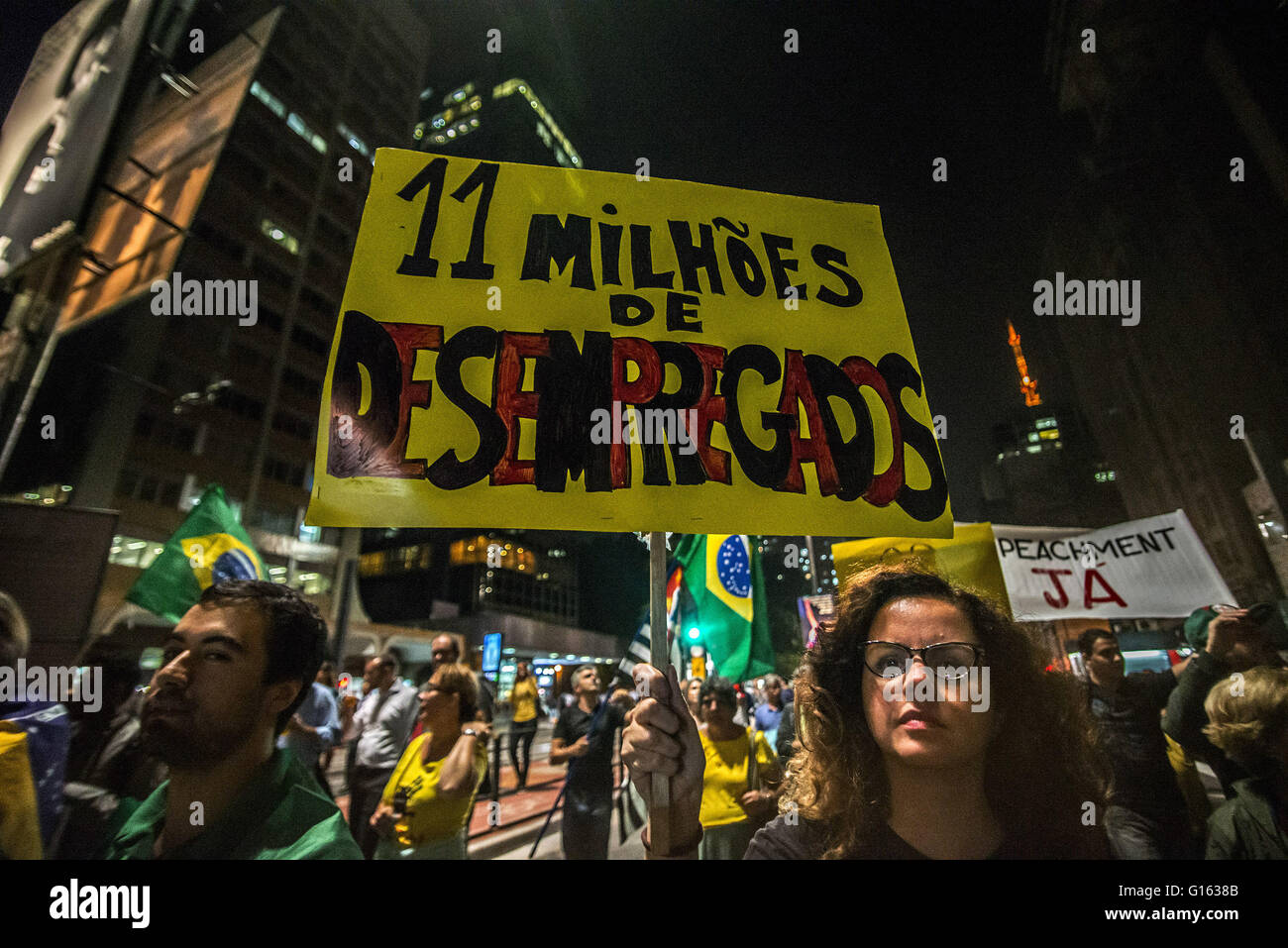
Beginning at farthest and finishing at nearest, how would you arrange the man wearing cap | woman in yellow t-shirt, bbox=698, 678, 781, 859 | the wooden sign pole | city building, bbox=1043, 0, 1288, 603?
city building, bbox=1043, 0, 1288, 603, woman in yellow t-shirt, bbox=698, 678, 781, 859, the man wearing cap, the wooden sign pole

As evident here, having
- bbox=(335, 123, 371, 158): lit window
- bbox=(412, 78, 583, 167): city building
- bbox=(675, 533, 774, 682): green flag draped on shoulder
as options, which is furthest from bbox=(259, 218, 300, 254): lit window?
bbox=(675, 533, 774, 682): green flag draped on shoulder

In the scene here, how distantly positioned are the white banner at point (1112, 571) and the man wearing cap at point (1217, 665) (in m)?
0.79

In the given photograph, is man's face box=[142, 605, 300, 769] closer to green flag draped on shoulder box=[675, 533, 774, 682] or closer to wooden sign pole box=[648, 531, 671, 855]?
wooden sign pole box=[648, 531, 671, 855]

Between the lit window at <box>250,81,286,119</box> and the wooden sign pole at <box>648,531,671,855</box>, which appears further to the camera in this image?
the lit window at <box>250,81,286,119</box>

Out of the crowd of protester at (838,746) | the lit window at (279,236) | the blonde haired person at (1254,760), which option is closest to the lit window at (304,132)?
the lit window at (279,236)

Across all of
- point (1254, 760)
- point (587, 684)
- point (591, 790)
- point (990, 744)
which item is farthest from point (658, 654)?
point (587, 684)

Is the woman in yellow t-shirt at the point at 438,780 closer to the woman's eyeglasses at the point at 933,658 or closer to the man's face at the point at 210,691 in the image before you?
the man's face at the point at 210,691

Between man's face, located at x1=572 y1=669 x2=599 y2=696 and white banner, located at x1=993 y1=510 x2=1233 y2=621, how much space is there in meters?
4.61

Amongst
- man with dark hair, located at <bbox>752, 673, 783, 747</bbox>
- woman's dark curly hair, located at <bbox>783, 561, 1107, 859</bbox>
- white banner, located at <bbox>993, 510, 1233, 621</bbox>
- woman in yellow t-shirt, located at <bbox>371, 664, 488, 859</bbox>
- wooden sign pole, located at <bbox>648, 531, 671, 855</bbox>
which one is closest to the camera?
wooden sign pole, located at <bbox>648, 531, 671, 855</bbox>

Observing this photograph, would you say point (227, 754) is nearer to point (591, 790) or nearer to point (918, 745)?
point (918, 745)

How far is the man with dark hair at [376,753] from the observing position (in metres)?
4.93

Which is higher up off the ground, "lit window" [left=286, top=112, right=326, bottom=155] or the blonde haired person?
"lit window" [left=286, top=112, right=326, bottom=155]

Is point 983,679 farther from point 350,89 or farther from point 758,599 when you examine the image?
point 350,89

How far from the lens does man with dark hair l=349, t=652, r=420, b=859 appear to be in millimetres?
4934
